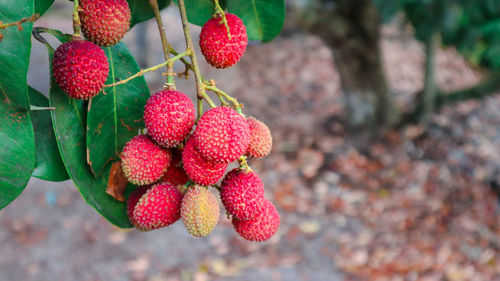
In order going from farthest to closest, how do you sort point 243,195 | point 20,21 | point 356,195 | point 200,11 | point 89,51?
1. point 356,195
2. point 200,11
3. point 243,195
4. point 89,51
5. point 20,21

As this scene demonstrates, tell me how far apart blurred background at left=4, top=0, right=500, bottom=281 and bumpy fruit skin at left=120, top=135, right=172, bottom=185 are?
198 cm

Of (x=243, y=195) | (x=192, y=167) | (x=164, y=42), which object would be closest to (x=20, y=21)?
(x=164, y=42)

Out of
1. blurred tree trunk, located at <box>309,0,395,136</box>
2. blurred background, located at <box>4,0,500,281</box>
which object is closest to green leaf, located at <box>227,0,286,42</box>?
blurred background, located at <box>4,0,500,281</box>

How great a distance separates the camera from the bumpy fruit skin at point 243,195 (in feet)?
2.62

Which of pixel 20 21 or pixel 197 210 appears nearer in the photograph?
pixel 20 21

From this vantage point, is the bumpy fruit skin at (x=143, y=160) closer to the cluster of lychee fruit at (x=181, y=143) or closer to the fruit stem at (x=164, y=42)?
the cluster of lychee fruit at (x=181, y=143)

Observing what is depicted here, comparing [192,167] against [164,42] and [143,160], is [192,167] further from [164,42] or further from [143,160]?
[164,42]

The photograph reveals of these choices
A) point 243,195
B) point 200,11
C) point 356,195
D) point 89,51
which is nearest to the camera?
point 89,51

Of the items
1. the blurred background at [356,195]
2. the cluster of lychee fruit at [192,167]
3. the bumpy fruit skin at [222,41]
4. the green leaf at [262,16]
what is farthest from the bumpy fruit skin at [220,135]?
the blurred background at [356,195]

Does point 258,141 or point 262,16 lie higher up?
point 262,16

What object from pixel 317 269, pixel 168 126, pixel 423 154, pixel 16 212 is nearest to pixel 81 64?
pixel 168 126

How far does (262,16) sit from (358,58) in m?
3.06

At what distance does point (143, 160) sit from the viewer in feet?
2.45

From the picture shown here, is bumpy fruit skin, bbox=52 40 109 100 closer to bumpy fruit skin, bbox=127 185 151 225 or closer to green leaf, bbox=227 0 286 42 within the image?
bumpy fruit skin, bbox=127 185 151 225
